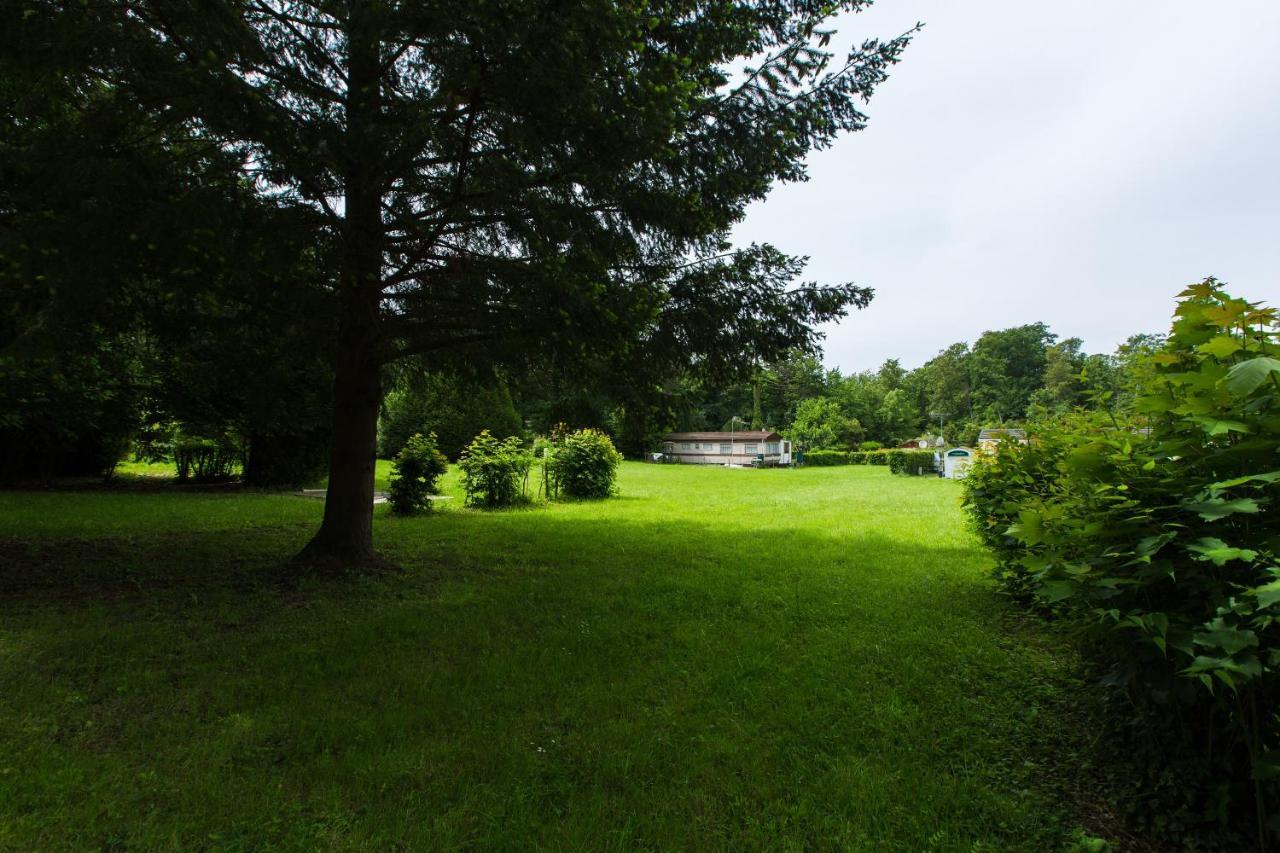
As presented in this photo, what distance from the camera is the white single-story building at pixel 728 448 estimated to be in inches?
1941

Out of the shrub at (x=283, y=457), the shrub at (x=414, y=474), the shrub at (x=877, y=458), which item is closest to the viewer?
the shrub at (x=414, y=474)

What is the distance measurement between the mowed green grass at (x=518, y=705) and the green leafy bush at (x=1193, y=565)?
1.82 ft

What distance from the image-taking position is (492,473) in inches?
473

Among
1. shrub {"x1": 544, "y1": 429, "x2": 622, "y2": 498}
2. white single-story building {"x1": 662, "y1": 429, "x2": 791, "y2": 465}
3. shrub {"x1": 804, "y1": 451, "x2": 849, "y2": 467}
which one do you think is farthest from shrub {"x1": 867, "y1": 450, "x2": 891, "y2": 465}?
shrub {"x1": 544, "y1": 429, "x2": 622, "y2": 498}

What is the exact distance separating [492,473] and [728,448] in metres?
40.4

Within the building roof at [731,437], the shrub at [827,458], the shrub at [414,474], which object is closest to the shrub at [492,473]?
the shrub at [414,474]

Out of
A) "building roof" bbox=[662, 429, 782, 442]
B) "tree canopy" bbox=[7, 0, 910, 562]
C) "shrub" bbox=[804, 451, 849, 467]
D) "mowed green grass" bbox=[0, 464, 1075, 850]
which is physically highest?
"tree canopy" bbox=[7, 0, 910, 562]

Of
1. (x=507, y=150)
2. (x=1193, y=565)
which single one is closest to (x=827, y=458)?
(x=507, y=150)

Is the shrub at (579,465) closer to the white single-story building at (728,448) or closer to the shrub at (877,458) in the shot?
the shrub at (877,458)

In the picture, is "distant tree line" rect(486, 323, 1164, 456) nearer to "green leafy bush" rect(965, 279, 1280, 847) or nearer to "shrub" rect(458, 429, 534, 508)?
"green leafy bush" rect(965, 279, 1280, 847)

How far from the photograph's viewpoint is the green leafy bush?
5.90ft

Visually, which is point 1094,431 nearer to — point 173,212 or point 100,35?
point 173,212

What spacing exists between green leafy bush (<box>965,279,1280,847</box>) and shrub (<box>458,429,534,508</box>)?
10.7m

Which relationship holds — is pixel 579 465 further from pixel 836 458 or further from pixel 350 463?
pixel 836 458
